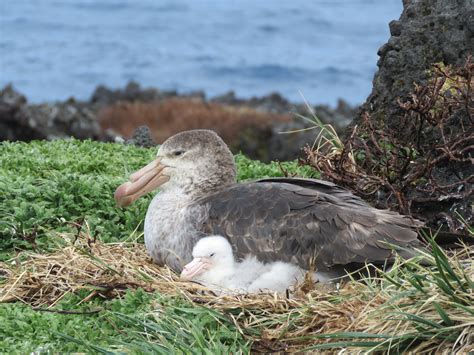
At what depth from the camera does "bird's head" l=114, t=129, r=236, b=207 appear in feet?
22.8

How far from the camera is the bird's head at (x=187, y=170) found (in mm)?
6949

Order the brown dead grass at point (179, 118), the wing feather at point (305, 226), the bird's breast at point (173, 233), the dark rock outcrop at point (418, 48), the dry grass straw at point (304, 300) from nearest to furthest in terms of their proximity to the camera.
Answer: the dry grass straw at point (304, 300), the wing feather at point (305, 226), the bird's breast at point (173, 233), the dark rock outcrop at point (418, 48), the brown dead grass at point (179, 118)

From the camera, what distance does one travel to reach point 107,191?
24.8ft

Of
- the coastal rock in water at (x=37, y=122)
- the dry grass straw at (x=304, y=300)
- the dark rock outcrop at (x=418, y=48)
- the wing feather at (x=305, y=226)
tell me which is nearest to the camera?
the dry grass straw at (x=304, y=300)

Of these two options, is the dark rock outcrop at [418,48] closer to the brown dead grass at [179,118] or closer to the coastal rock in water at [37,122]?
the coastal rock in water at [37,122]

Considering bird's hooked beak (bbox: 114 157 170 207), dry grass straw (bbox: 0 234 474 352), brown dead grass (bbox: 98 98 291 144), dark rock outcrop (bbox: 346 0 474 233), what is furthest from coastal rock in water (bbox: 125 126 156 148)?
brown dead grass (bbox: 98 98 291 144)

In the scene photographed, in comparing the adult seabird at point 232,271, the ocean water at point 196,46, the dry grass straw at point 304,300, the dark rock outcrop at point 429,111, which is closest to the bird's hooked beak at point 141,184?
the dry grass straw at point 304,300

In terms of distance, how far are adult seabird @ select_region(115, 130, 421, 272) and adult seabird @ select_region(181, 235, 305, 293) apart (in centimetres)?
5

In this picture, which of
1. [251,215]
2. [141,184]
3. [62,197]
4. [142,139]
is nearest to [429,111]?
[251,215]

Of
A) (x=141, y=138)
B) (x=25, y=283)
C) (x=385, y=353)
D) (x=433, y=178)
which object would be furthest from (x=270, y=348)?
(x=141, y=138)

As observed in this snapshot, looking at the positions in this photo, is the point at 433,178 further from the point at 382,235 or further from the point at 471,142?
the point at 382,235

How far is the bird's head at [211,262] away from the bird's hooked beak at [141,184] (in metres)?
0.83

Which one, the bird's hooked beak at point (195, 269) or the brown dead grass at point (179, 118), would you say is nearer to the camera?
the bird's hooked beak at point (195, 269)

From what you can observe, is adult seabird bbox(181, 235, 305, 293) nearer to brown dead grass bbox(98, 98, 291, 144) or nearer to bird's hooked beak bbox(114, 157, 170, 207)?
bird's hooked beak bbox(114, 157, 170, 207)
